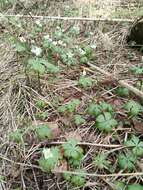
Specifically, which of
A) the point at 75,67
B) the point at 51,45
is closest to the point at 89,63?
the point at 75,67

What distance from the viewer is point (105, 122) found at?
2.32 meters

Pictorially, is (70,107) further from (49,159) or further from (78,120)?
(49,159)

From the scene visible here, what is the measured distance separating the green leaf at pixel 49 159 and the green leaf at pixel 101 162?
0.22 m

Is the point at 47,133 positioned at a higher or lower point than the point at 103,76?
lower

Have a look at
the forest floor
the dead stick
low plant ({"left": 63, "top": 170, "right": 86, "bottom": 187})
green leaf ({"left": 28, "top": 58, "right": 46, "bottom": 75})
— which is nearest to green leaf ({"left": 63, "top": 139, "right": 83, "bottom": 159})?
the forest floor

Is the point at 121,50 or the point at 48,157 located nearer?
the point at 48,157

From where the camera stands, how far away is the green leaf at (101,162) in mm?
2137

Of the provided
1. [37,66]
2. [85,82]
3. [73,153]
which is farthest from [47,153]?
[85,82]

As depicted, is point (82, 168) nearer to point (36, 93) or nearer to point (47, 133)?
point (47, 133)

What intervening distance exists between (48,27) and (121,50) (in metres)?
0.71

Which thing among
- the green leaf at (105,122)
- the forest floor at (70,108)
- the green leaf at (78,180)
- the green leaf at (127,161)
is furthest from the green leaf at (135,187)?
the green leaf at (105,122)

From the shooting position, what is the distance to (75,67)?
9.56ft

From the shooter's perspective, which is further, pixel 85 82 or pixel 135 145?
pixel 85 82

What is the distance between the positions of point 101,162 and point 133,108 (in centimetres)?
44
